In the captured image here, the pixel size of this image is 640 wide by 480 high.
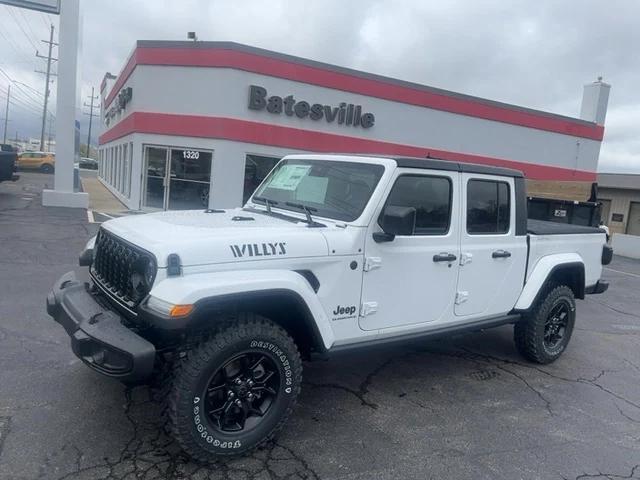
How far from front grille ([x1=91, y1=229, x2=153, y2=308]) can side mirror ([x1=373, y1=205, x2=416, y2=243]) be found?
62.0 inches

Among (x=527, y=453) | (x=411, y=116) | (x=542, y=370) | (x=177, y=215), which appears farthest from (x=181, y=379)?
(x=411, y=116)

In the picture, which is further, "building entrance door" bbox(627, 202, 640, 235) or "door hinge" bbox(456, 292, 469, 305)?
"building entrance door" bbox(627, 202, 640, 235)

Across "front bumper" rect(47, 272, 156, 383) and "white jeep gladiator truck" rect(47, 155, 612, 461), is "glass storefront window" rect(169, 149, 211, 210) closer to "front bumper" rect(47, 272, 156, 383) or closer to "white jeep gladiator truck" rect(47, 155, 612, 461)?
"white jeep gladiator truck" rect(47, 155, 612, 461)

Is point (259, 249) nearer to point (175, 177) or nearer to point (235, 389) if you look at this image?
point (235, 389)

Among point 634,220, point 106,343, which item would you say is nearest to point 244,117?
point 106,343

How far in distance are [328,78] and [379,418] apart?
1413cm

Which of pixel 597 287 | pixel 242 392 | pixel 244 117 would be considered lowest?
pixel 242 392

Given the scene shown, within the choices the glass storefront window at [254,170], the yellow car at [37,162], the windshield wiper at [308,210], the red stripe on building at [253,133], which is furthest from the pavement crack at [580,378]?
the yellow car at [37,162]

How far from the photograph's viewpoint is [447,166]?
4.37 metres

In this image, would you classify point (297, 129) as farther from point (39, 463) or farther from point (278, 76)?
point (39, 463)

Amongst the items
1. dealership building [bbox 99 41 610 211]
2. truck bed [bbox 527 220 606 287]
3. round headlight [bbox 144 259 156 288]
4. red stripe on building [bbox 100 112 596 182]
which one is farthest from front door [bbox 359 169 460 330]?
dealership building [bbox 99 41 610 211]

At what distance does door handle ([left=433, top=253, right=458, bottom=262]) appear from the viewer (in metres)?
4.18

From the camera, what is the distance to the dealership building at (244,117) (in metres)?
15.5

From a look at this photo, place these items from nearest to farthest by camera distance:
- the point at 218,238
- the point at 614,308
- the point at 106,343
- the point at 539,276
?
the point at 106,343
the point at 218,238
the point at 539,276
the point at 614,308
